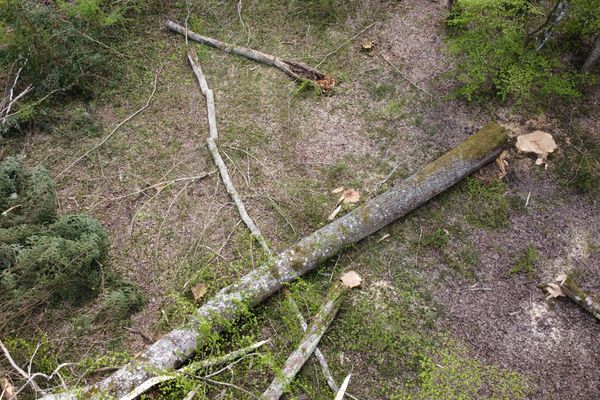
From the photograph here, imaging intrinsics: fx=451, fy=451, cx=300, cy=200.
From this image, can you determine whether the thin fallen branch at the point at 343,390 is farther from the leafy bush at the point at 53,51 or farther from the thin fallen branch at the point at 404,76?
the leafy bush at the point at 53,51

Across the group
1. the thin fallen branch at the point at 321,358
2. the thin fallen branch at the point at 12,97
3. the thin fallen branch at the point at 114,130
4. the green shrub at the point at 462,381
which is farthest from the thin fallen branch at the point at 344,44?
the green shrub at the point at 462,381

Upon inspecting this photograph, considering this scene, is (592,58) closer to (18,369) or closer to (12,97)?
(18,369)

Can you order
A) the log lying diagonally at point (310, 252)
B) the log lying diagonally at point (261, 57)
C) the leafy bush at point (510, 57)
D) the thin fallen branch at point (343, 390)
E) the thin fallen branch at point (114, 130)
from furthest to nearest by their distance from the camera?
the log lying diagonally at point (261, 57)
the thin fallen branch at point (114, 130)
the leafy bush at point (510, 57)
the log lying diagonally at point (310, 252)
the thin fallen branch at point (343, 390)

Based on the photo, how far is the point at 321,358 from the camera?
4.17 meters

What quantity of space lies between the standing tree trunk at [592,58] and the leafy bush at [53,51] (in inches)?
260

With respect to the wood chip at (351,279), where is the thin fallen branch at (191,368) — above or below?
above

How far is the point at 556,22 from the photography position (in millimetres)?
5699

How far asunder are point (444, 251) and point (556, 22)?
337 cm

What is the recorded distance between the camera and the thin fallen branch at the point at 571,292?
435cm

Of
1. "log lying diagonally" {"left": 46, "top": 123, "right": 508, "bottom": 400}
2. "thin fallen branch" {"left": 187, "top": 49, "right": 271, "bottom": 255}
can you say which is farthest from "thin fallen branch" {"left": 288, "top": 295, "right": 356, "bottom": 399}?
"thin fallen branch" {"left": 187, "top": 49, "right": 271, "bottom": 255}

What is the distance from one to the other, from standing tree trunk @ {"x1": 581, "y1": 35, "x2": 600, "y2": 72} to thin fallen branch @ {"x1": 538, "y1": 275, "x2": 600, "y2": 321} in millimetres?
3157

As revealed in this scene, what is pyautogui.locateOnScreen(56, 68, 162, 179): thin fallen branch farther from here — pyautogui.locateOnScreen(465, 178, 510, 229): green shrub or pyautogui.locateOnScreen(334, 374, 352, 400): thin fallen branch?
pyautogui.locateOnScreen(465, 178, 510, 229): green shrub

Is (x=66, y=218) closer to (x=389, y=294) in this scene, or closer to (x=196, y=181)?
(x=196, y=181)

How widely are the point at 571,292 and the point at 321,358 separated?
2.55 m
